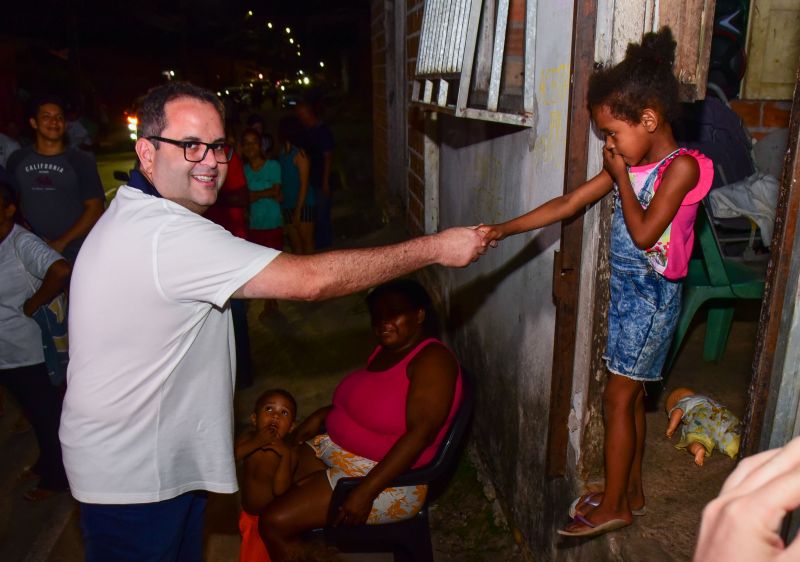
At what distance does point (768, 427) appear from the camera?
168 cm

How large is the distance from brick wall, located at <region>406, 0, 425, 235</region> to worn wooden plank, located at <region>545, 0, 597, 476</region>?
11.6ft

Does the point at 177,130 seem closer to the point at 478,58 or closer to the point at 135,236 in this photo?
the point at 135,236

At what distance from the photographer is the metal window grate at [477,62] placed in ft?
9.09

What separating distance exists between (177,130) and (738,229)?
3.56m

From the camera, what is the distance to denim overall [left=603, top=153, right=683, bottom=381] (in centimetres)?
227

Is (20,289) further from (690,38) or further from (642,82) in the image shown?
(690,38)

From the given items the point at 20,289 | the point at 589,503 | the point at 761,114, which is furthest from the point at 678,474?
the point at 761,114

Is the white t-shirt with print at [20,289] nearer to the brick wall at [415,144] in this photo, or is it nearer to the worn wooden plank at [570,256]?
the worn wooden plank at [570,256]

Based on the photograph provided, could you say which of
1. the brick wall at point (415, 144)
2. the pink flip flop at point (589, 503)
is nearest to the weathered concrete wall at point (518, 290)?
the pink flip flop at point (589, 503)

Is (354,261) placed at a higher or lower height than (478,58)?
lower

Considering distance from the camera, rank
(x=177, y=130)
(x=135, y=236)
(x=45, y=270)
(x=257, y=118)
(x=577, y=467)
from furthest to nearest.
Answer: (x=257, y=118) < (x=45, y=270) < (x=577, y=467) < (x=177, y=130) < (x=135, y=236)

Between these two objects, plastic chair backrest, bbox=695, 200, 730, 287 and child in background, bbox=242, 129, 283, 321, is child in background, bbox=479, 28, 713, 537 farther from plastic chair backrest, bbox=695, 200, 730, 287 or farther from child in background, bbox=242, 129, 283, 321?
child in background, bbox=242, 129, 283, 321

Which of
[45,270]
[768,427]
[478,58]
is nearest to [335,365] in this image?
[45,270]

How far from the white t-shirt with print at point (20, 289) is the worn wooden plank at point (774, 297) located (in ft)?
11.0
